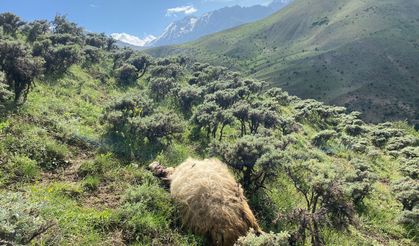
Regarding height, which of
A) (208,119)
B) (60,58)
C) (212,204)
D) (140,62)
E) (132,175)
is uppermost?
(60,58)

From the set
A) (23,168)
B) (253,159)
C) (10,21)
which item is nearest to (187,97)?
(253,159)

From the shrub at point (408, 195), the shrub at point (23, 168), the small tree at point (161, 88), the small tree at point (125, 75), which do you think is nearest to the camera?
the shrub at point (23, 168)

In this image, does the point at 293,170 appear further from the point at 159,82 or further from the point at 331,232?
the point at 159,82

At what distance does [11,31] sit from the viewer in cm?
4738

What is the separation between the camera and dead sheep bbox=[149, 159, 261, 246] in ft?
37.3

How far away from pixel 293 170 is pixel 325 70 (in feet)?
614

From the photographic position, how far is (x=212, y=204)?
11.7 metres

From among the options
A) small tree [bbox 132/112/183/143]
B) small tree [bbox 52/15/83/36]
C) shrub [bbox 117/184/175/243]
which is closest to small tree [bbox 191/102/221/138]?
small tree [bbox 132/112/183/143]

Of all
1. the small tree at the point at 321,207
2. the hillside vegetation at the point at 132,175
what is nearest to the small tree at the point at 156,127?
the hillside vegetation at the point at 132,175

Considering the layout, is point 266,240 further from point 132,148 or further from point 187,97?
point 187,97

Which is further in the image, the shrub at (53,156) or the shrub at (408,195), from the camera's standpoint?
the shrub at (408,195)

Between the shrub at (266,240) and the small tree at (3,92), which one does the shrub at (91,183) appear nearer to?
the shrub at (266,240)

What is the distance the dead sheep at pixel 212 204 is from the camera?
1138 centimetres

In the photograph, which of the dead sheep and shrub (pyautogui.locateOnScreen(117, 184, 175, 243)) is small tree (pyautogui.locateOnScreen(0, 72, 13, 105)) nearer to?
shrub (pyautogui.locateOnScreen(117, 184, 175, 243))
